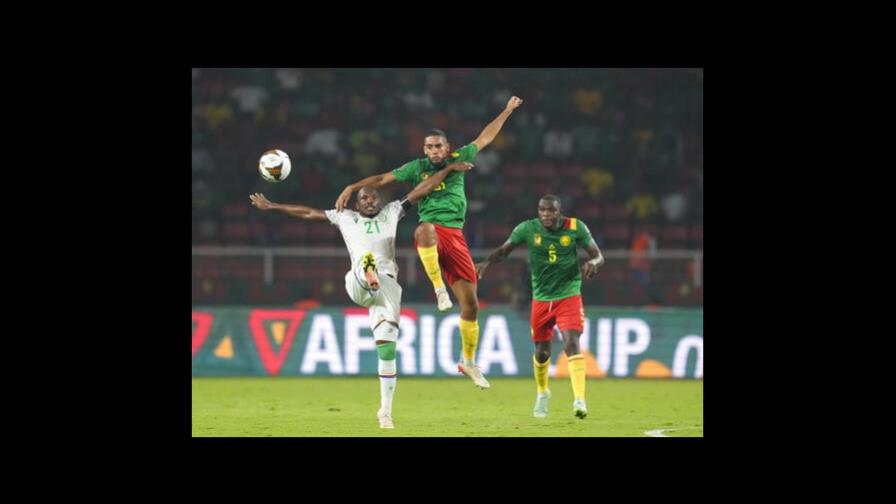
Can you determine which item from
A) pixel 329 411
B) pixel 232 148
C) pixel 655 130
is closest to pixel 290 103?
pixel 232 148

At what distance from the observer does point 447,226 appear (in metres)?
13.1

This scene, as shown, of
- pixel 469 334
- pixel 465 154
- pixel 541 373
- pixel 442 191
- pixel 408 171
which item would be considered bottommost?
pixel 541 373

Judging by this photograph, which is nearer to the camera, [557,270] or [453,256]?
[453,256]

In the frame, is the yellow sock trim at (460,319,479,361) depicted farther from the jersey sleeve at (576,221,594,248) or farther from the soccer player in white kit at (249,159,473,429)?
the jersey sleeve at (576,221,594,248)

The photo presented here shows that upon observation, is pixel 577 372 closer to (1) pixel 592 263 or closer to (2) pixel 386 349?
(1) pixel 592 263

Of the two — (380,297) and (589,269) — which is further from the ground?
(589,269)

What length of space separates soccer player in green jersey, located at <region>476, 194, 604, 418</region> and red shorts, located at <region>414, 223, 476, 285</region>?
0.69 ft

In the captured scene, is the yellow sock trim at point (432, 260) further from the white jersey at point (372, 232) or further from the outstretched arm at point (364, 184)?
the outstretched arm at point (364, 184)

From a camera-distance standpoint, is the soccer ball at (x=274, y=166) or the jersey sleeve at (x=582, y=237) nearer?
the soccer ball at (x=274, y=166)

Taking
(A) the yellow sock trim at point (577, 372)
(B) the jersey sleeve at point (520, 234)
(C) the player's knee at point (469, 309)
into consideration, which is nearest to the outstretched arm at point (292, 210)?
(C) the player's knee at point (469, 309)

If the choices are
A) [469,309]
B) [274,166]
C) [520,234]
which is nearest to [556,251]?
[520,234]

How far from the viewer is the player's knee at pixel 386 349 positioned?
1265cm

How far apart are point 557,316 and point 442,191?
6.36 ft

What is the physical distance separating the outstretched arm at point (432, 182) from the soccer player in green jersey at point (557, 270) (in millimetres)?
1206
